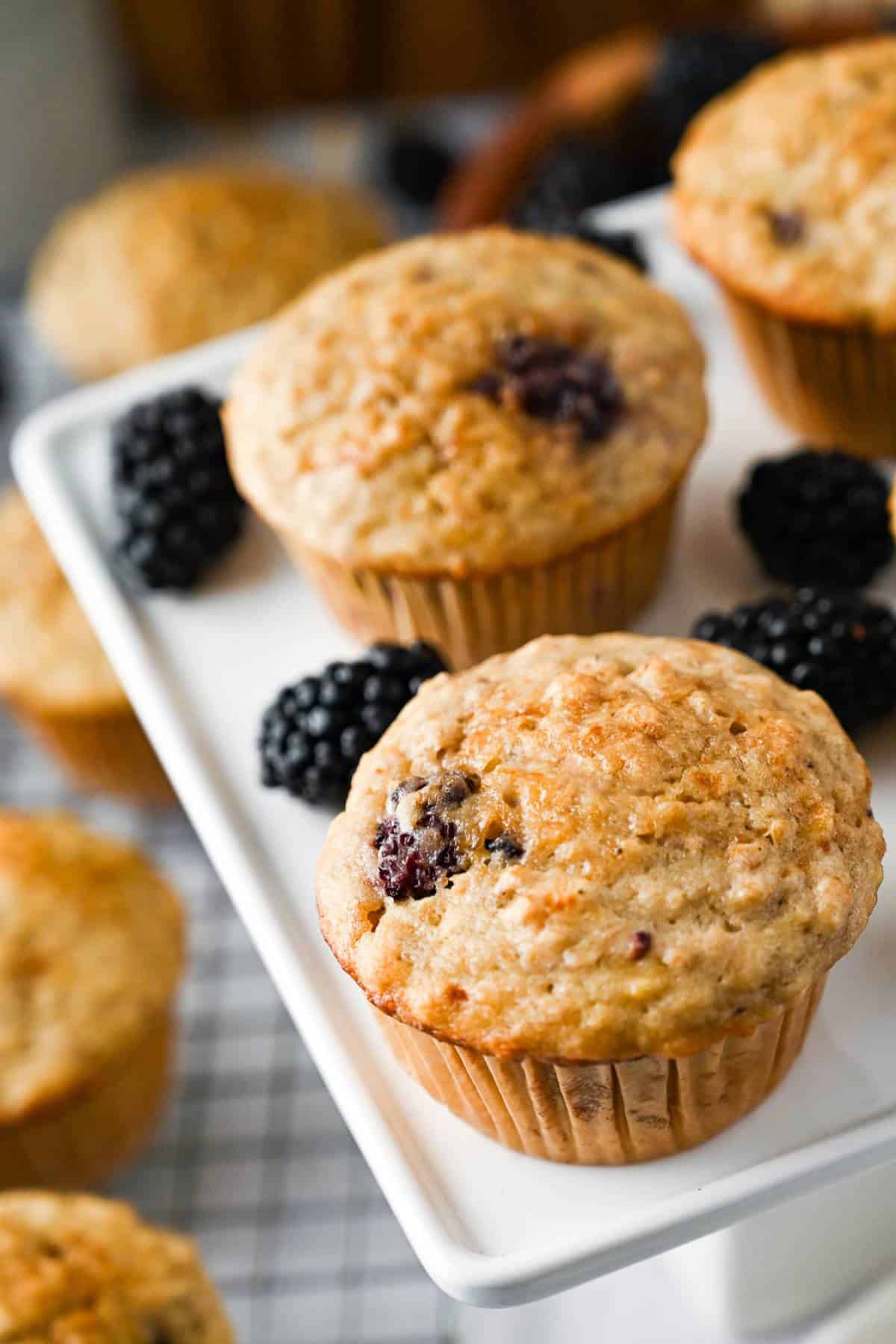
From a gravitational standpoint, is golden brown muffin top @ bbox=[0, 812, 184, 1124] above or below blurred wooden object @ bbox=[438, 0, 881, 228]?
below

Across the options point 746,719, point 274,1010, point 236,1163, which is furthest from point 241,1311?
point 746,719

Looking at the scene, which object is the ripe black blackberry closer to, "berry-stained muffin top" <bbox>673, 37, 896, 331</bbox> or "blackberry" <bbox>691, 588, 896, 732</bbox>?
"berry-stained muffin top" <bbox>673, 37, 896, 331</bbox>

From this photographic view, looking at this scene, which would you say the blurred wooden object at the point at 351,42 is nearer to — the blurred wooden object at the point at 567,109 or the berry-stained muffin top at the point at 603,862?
the blurred wooden object at the point at 567,109

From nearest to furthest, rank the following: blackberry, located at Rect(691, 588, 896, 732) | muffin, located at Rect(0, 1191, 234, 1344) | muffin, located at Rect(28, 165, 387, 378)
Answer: blackberry, located at Rect(691, 588, 896, 732) < muffin, located at Rect(0, 1191, 234, 1344) < muffin, located at Rect(28, 165, 387, 378)

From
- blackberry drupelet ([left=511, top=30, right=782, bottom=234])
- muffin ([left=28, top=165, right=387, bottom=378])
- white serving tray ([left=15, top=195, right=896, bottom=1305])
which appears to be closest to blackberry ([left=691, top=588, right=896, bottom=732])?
white serving tray ([left=15, top=195, right=896, bottom=1305])

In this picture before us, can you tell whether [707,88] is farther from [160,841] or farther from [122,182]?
[160,841]

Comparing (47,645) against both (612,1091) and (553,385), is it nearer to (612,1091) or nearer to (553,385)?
(553,385)

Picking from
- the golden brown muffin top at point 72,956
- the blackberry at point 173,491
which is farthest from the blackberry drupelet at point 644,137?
the golden brown muffin top at point 72,956
